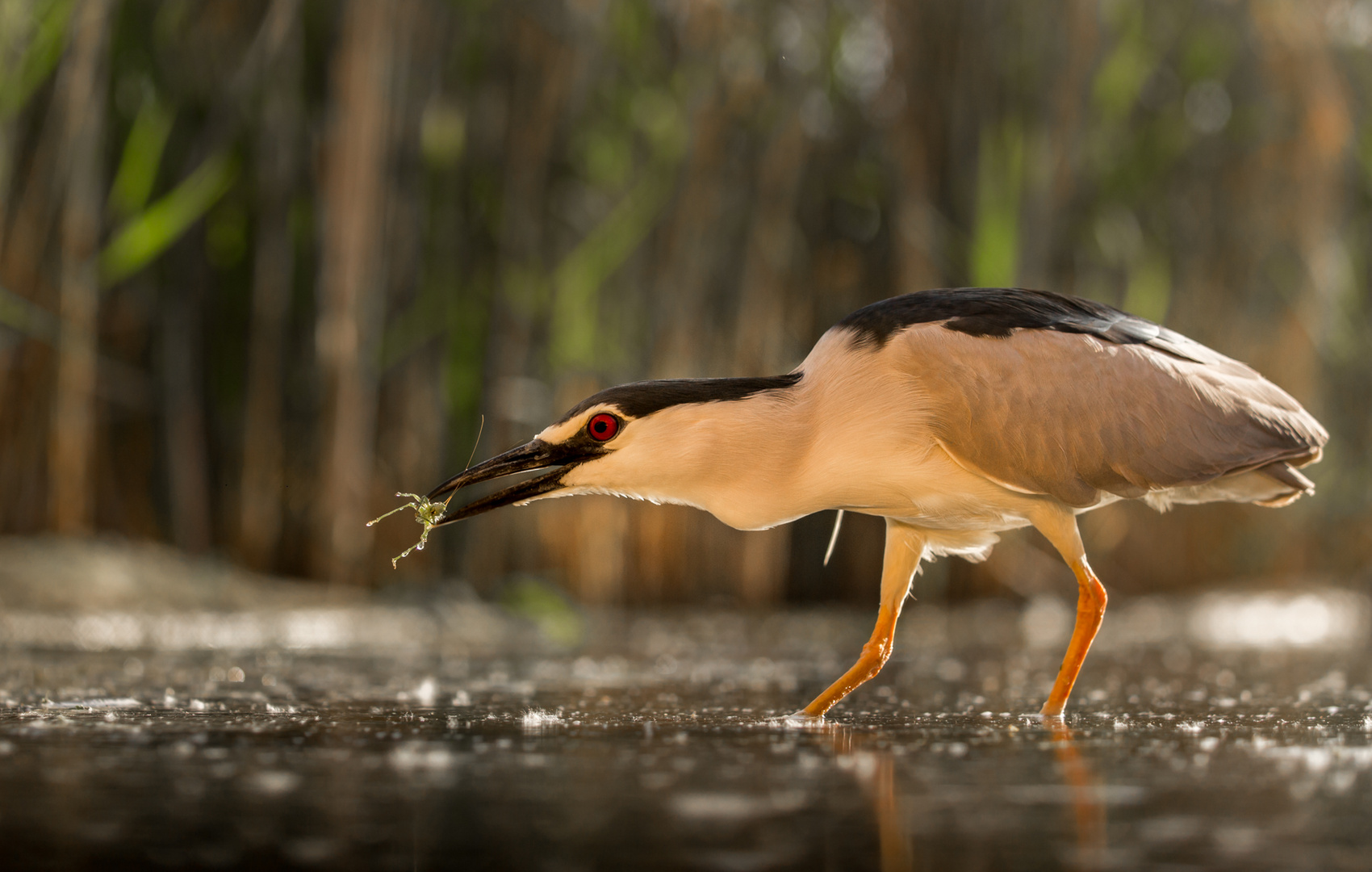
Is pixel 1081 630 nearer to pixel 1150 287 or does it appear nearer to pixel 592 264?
pixel 592 264

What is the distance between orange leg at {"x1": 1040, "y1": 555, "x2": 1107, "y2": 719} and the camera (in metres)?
3.74

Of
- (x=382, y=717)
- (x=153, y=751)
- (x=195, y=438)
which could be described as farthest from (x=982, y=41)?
(x=153, y=751)

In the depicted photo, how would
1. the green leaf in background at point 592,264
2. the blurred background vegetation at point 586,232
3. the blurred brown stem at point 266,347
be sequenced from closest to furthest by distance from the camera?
the blurred background vegetation at point 586,232 → the blurred brown stem at point 266,347 → the green leaf in background at point 592,264

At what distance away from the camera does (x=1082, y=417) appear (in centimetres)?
411

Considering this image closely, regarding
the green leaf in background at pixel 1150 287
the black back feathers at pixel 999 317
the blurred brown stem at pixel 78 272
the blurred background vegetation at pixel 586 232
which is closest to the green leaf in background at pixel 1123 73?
the blurred background vegetation at pixel 586 232

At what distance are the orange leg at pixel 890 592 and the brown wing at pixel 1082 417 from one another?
0.45 m

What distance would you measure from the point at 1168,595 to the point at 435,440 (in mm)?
5173

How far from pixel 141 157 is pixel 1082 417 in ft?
16.0

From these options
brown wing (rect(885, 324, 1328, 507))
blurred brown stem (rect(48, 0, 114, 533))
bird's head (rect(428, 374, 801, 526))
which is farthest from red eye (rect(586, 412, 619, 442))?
blurred brown stem (rect(48, 0, 114, 533))

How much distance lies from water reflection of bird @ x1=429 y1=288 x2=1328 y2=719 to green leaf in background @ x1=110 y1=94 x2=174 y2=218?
11.9 ft

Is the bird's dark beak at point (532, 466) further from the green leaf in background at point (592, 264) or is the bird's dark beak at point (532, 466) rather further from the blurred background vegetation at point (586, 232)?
the green leaf in background at point (592, 264)

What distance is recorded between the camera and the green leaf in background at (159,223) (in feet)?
21.9

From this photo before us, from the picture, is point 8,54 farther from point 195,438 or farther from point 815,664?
point 815,664

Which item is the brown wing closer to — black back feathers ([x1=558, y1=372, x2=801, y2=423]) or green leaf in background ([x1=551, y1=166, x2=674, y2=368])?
black back feathers ([x1=558, y1=372, x2=801, y2=423])
